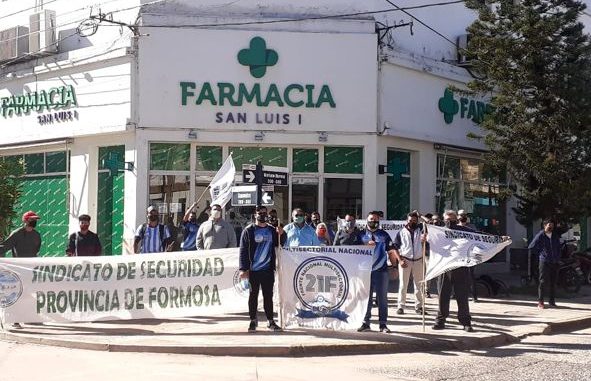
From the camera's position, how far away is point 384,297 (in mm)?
11617

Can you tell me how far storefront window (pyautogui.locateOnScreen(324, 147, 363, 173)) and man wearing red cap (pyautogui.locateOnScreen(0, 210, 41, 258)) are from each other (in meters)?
8.56

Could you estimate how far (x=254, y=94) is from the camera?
19.0 meters

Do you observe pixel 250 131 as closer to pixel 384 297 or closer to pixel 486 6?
pixel 486 6

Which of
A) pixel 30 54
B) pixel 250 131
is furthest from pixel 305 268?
pixel 30 54

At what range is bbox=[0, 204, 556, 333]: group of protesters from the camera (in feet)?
38.0

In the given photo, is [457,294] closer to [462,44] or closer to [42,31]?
[462,44]

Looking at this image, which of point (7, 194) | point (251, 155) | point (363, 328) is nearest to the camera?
point (363, 328)

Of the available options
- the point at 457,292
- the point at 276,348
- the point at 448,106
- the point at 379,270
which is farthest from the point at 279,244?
the point at 448,106

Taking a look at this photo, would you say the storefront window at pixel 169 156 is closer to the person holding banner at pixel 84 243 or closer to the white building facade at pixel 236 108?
the white building facade at pixel 236 108

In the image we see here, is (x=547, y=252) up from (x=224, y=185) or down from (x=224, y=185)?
down

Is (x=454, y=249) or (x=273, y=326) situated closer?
(x=273, y=326)

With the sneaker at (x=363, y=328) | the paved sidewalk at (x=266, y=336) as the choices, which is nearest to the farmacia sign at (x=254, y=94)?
the paved sidewalk at (x=266, y=336)

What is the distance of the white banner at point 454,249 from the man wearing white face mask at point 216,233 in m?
3.66

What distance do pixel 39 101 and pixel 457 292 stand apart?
14078 millimetres
